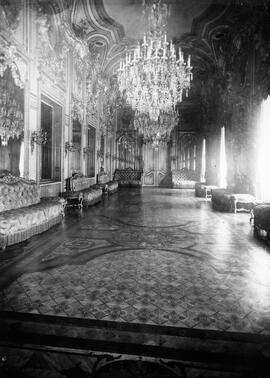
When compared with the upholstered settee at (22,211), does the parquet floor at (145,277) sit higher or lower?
lower

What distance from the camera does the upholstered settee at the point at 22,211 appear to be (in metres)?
4.54

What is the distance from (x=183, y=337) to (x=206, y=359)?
0.86 ft

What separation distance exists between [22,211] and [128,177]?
1403cm

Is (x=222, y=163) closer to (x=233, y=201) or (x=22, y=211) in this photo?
(x=233, y=201)

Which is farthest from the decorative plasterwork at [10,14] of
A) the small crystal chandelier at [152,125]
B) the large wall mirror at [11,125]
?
the small crystal chandelier at [152,125]

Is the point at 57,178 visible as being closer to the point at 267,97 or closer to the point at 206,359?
the point at 267,97

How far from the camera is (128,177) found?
746 inches

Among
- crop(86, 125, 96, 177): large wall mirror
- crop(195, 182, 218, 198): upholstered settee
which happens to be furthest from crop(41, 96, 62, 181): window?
crop(195, 182, 218, 198): upholstered settee

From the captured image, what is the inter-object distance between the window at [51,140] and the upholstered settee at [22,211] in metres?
1.78

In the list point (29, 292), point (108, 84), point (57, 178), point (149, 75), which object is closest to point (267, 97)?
point (149, 75)

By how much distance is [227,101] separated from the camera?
10.6 m

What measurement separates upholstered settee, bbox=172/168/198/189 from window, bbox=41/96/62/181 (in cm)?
1101

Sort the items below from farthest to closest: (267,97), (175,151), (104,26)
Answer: (175,151) < (104,26) < (267,97)

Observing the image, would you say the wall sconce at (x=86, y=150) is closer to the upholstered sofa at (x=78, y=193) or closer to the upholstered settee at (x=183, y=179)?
the upholstered sofa at (x=78, y=193)
